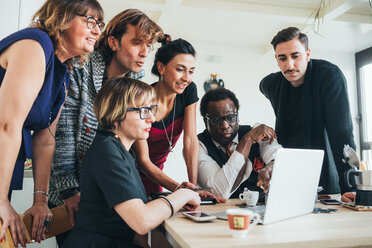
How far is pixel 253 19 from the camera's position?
14.3 feet

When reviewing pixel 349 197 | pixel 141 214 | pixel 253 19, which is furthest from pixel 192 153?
pixel 253 19

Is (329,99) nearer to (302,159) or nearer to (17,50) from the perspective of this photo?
(302,159)

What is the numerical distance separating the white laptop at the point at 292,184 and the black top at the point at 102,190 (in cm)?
36

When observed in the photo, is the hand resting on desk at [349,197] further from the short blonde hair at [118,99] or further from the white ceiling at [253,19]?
the white ceiling at [253,19]

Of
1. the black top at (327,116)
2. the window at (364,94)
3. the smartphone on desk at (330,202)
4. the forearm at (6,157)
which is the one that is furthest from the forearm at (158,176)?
the window at (364,94)

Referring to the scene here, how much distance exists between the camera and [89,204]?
119 centimetres

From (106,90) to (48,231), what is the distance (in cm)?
58

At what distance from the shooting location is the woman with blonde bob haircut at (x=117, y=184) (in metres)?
1.07

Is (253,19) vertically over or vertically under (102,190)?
over

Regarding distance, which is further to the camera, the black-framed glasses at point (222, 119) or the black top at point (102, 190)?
the black-framed glasses at point (222, 119)

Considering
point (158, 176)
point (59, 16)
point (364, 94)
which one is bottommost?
point (158, 176)

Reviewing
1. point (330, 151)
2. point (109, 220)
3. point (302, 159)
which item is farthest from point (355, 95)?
point (109, 220)

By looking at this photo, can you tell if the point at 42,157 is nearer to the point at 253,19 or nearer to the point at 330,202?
the point at 330,202

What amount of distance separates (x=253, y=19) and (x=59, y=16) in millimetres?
3529
